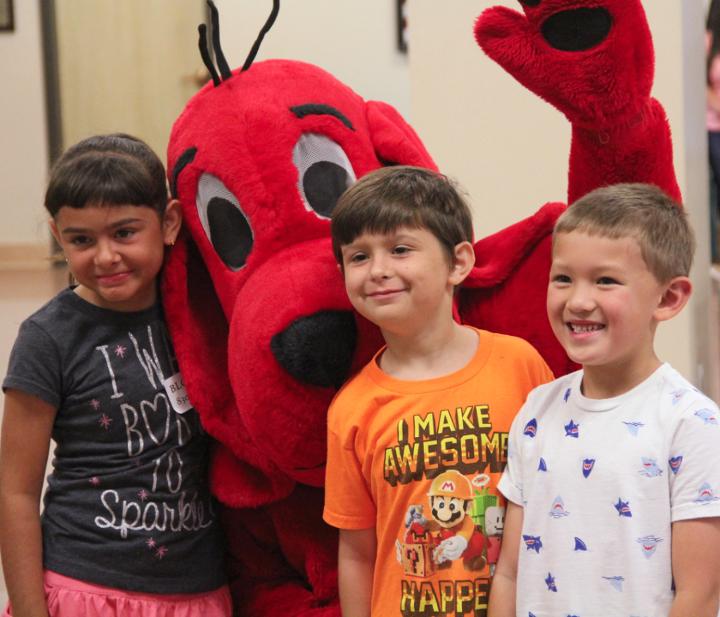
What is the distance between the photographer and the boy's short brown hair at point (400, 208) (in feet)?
4.02

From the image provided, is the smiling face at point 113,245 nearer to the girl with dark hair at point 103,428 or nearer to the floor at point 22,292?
the girl with dark hair at point 103,428

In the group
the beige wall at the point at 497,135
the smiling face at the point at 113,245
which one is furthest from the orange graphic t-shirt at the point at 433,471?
the beige wall at the point at 497,135

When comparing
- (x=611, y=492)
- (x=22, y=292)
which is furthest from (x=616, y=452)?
(x=22, y=292)

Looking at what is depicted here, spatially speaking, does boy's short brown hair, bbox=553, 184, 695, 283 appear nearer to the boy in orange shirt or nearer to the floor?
the boy in orange shirt

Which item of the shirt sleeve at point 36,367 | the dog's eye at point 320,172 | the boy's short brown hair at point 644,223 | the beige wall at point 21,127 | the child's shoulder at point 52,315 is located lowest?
the shirt sleeve at point 36,367

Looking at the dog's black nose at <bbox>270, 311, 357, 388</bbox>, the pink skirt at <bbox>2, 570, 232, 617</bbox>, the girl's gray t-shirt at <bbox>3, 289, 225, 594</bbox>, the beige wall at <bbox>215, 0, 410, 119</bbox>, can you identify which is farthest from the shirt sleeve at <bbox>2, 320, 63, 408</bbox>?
the beige wall at <bbox>215, 0, 410, 119</bbox>

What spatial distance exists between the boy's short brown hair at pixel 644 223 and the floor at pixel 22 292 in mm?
2520

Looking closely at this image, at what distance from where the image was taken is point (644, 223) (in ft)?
3.62

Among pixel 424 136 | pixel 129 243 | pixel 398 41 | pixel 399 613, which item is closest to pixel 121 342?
pixel 129 243

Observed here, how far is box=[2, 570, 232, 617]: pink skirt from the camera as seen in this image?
1.40 meters

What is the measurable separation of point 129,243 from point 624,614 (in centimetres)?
84

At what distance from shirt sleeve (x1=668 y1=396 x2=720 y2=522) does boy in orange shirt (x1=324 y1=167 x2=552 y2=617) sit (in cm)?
24

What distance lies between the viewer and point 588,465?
43.1 inches

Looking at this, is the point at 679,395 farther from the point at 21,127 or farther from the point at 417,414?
the point at 21,127
